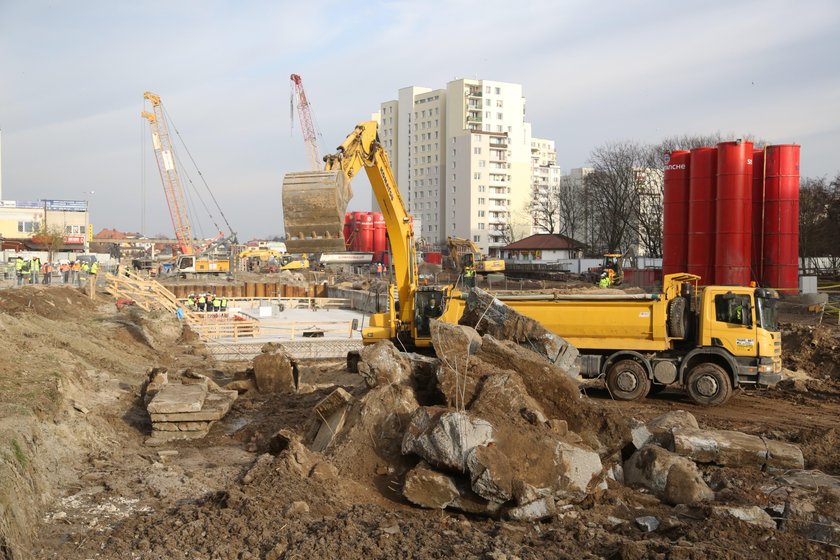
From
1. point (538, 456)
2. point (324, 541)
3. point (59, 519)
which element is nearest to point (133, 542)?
point (59, 519)

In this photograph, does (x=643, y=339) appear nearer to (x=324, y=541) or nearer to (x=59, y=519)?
(x=324, y=541)

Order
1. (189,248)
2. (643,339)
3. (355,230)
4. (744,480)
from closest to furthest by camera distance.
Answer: (744,480) → (643,339) → (189,248) → (355,230)

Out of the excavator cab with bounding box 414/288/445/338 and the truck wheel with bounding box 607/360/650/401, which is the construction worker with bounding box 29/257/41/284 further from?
the truck wheel with bounding box 607/360/650/401

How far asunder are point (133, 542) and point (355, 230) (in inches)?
2893

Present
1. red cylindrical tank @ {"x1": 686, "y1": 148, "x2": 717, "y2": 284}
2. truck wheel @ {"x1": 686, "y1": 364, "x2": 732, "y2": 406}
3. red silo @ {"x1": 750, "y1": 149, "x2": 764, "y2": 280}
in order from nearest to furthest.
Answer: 1. truck wheel @ {"x1": 686, "y1": 364, "x2": 732, "y2": 406}
2. red silo @ {"x1": 750, "y1": 149, "x2": 764, "y2": 280}
3. red cylindrical tank @ {"x1": 686, "y1": 148, "x2": 717, "y2": 284}

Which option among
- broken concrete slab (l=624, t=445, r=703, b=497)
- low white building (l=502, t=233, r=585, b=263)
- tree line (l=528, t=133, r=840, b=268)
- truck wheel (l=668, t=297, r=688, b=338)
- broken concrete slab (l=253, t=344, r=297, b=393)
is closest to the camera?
broken concrete slab (l=624, t=445, r=703, b=497)

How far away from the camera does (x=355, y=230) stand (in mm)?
78938

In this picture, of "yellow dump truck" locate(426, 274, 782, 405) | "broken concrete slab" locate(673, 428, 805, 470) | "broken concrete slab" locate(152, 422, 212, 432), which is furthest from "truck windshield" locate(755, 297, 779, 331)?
"broken concrete slab" locate(152, 422, 212, 432)

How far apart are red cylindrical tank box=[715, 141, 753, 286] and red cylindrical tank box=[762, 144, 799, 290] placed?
0.87 metres

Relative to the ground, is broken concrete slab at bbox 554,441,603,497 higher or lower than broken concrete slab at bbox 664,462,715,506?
higher

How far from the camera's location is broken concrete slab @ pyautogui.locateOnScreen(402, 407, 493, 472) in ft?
22.5

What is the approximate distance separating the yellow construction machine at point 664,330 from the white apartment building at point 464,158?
74.5 m

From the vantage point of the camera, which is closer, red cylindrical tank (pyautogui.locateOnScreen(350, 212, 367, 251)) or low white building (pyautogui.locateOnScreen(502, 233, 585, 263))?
→ low white building (pyautogui.locateOnScreen(502, 233, 585, 263))

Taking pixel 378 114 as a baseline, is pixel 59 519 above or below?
below
